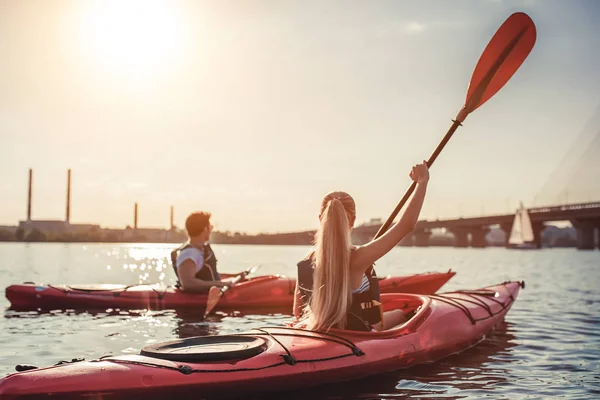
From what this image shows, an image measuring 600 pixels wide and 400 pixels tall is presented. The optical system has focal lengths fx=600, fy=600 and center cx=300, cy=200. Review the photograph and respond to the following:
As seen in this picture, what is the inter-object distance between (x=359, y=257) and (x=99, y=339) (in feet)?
16.7

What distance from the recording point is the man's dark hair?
29.9 ft

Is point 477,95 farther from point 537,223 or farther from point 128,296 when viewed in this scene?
point 537,223

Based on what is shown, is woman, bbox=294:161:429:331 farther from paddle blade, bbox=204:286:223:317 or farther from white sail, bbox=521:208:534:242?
white sail, bbox=521:208:534:242

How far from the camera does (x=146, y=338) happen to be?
832cm

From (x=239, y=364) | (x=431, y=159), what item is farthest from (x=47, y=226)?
(x=431, y=159)

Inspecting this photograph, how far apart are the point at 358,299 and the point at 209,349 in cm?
128

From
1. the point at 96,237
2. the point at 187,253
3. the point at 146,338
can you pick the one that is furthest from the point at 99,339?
the point at 96,237

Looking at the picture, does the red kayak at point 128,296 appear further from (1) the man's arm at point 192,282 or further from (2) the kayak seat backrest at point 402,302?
(2) the kayak seat backrest at point 402,302

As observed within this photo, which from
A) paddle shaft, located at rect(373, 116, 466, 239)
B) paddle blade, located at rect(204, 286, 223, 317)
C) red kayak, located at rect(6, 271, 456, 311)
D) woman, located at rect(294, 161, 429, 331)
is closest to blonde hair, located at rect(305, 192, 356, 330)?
woman, located at rect(294, 161, 429, 331)

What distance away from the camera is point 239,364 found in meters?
4.56

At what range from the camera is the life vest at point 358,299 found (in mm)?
4859

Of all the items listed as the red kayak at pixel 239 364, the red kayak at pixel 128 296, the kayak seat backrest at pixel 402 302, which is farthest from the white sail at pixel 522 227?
the red kayak at pixel 239 364

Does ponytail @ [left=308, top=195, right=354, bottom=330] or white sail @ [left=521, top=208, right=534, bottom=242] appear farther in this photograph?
white sail @ [left=521, top=208, right=534, bottom=242]

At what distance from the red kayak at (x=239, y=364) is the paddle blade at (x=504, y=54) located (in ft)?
8.23
